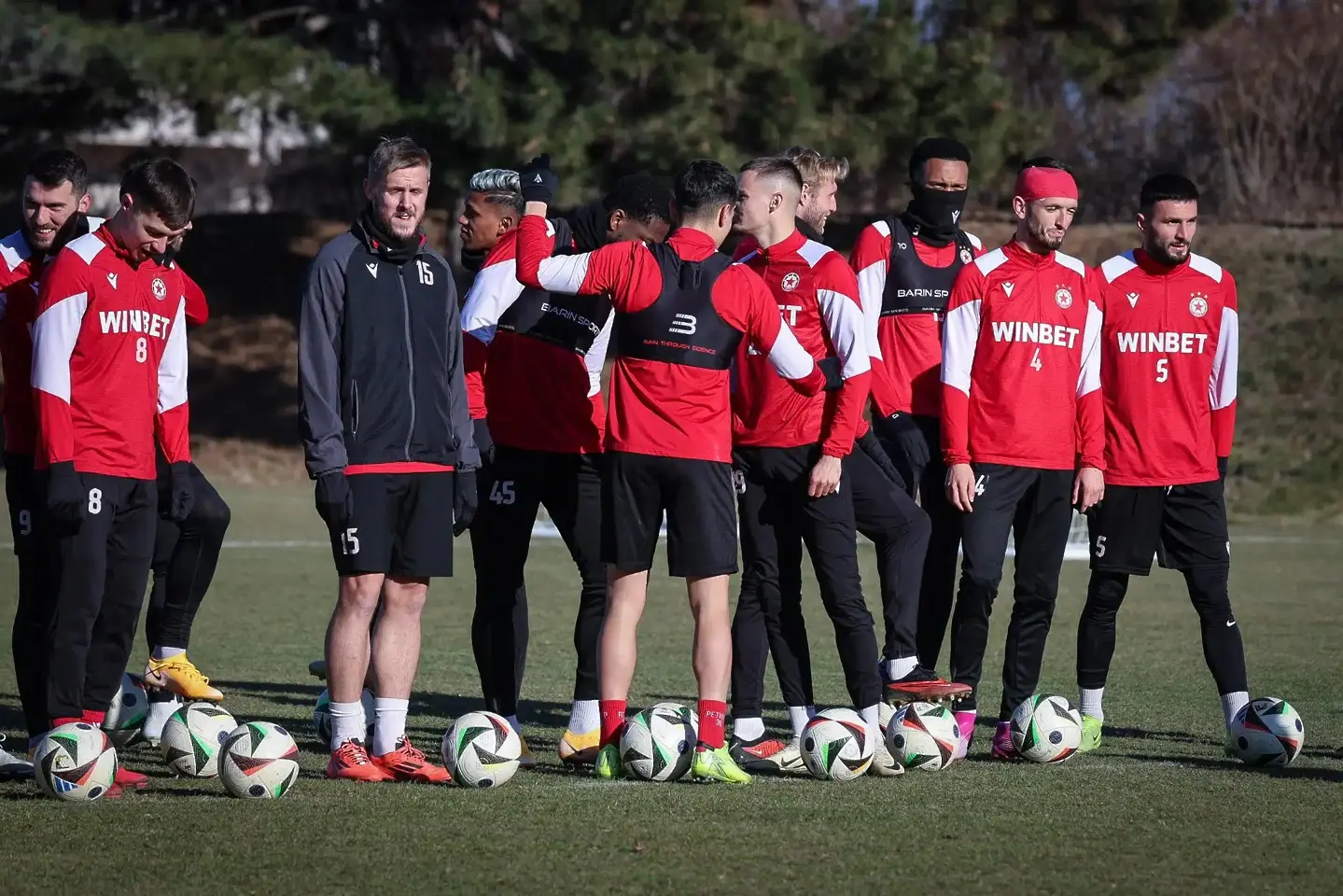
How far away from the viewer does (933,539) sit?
8.52 m

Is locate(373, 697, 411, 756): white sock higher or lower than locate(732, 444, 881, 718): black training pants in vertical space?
lower

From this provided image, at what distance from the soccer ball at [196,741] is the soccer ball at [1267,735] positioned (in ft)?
13.2

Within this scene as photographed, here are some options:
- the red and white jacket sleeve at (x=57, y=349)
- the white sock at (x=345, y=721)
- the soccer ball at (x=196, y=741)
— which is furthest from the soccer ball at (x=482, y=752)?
the red and white jacket sleeve at (x=57, y=349)

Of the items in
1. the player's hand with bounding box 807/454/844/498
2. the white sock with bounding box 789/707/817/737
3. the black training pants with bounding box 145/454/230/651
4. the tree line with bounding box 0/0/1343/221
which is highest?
the tree line with bounding box 0/0/1343/221

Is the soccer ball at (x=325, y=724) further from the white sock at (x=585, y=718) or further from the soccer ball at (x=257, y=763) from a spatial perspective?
the soccer ball at (x=257, y=763)

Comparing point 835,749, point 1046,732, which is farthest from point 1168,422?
point 835,749

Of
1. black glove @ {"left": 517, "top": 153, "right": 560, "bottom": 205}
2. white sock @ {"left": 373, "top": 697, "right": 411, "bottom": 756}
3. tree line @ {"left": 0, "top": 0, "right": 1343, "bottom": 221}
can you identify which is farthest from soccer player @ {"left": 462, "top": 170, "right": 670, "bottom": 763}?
tree line @ {"left": 0, "top": 0, "right": 1343, "bottom": 221}

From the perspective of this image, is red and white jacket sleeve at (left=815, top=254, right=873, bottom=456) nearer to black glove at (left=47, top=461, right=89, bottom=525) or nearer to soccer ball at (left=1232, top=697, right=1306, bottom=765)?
soccer ball at (left=1232, top=697, right=1306, bottom=765)

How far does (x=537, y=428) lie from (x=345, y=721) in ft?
5.34

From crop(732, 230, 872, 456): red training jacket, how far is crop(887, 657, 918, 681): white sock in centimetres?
121

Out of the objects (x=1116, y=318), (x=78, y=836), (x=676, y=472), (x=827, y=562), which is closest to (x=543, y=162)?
(x=676, y=472)

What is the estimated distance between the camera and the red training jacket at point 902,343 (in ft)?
28.2

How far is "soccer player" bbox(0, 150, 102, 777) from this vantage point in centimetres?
735

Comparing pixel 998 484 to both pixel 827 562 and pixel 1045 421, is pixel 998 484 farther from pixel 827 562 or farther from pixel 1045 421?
pixel 827 562
